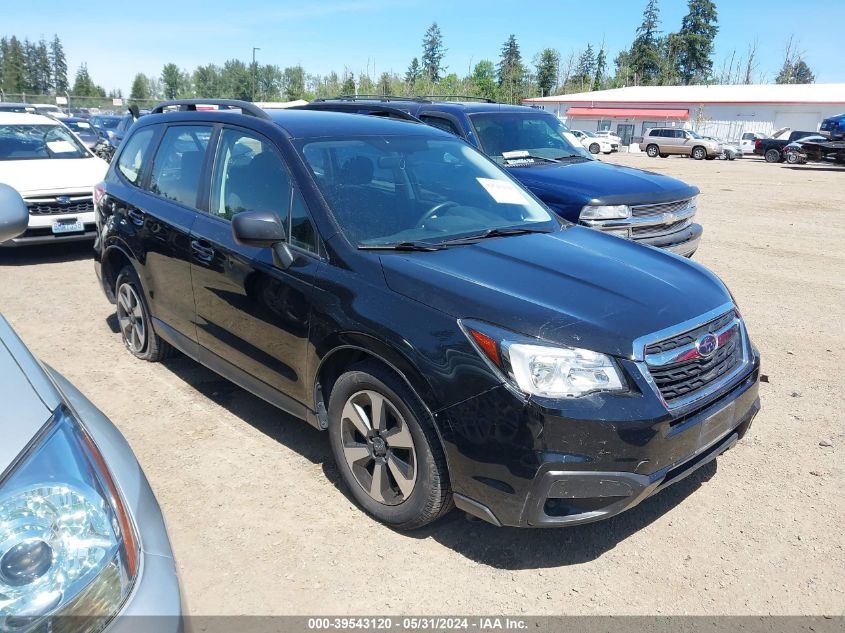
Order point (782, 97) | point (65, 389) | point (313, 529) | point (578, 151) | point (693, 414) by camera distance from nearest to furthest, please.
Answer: point (65, 389)
point (693, 414)
point (313, 529)
point (578, 151)
point (782, 97)

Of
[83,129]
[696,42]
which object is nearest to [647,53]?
[696,42]

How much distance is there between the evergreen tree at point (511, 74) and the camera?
3585 inches

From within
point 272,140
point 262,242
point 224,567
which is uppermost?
point 272,140

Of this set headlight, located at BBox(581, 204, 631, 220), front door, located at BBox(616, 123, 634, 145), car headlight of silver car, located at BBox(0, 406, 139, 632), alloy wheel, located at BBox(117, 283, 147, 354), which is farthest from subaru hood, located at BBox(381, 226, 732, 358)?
front door, located at BBox(616, 123, 634, 145)

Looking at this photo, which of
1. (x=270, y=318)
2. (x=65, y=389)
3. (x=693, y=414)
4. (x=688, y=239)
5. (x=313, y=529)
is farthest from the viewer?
(x=688, y=239)

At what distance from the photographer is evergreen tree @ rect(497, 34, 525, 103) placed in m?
91.1

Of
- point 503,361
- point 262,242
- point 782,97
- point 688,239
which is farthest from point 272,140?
point 782,97

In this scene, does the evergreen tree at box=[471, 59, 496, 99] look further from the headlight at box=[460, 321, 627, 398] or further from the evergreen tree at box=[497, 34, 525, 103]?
the headlight at box=[460, 321, 627, 398]

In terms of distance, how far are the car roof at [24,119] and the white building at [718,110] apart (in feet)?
168

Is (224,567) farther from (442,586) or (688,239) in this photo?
(688,239)

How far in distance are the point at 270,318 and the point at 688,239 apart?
5.27 m

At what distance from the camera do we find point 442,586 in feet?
9.31

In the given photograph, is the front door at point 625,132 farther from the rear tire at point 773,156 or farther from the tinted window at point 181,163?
the tinted window at point 181,163

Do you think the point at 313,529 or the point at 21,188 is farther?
the point at 21,188
